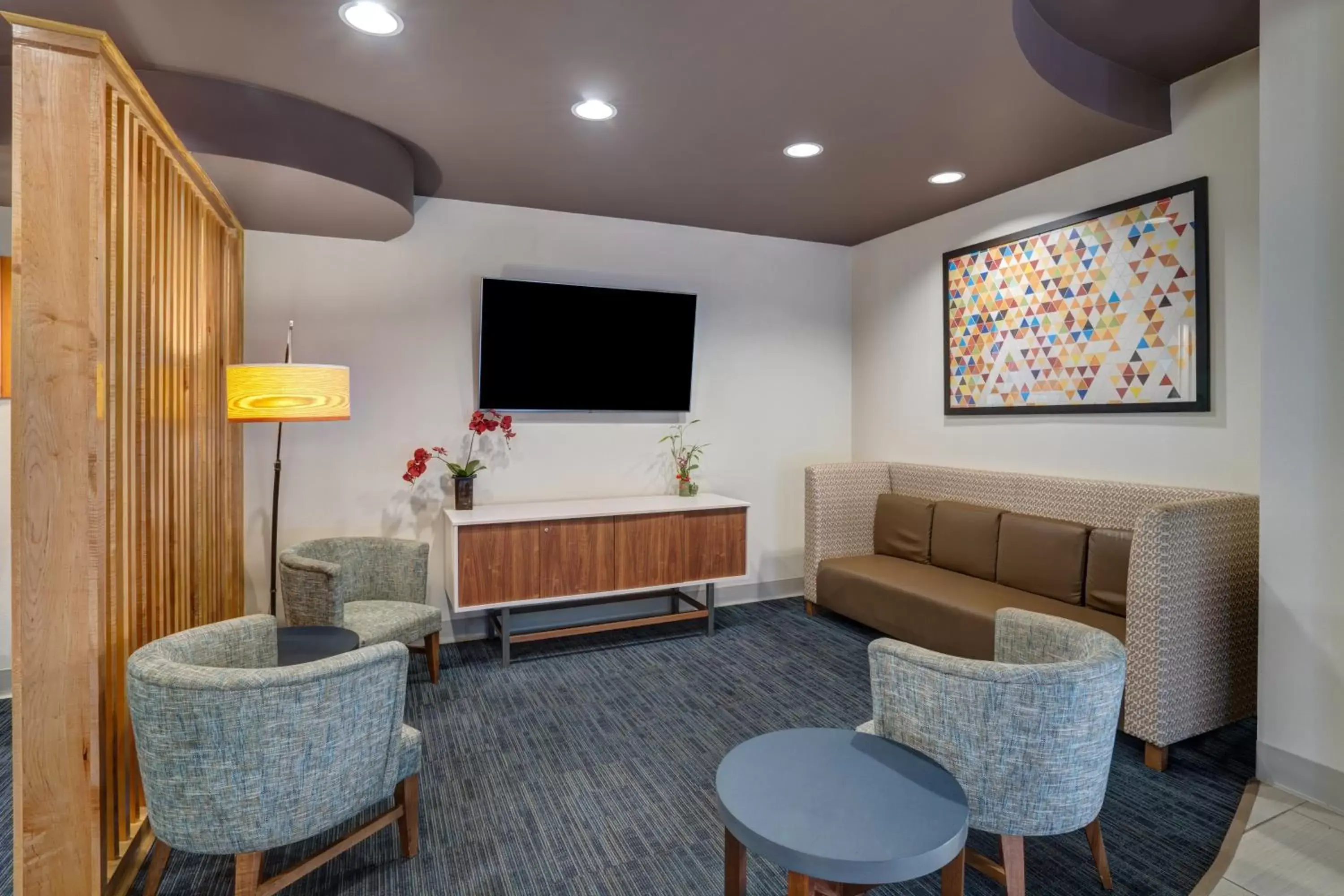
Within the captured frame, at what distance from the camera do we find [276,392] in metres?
2.79

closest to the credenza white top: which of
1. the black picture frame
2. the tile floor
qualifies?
the black picture frame

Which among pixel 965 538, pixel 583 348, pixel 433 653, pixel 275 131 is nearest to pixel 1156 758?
pixel 965 538

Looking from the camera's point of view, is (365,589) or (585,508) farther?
(585,508)

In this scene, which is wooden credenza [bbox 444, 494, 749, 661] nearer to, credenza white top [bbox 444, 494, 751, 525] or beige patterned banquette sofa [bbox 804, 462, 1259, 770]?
credenza white top [bbox 444, 494, 751, 525]

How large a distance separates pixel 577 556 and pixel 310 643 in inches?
57.4

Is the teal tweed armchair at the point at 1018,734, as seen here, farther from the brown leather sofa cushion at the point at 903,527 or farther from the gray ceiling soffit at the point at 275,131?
the gray ceiling soffit at the point at 275,131

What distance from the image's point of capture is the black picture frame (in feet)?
9.96

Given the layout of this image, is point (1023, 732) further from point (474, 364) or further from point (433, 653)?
point (474, 364)

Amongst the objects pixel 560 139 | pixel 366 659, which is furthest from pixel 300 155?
pixel 366 659

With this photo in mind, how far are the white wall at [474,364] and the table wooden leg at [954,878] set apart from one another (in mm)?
3069

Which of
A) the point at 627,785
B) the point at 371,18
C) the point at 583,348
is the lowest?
the point at 627,785

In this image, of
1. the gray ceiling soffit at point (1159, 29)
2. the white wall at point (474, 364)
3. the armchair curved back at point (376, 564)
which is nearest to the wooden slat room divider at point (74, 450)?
the armchair curved back at point (376, 564)

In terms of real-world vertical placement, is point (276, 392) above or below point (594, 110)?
below

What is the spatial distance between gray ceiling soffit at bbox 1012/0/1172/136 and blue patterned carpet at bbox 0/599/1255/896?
2.54 metres
